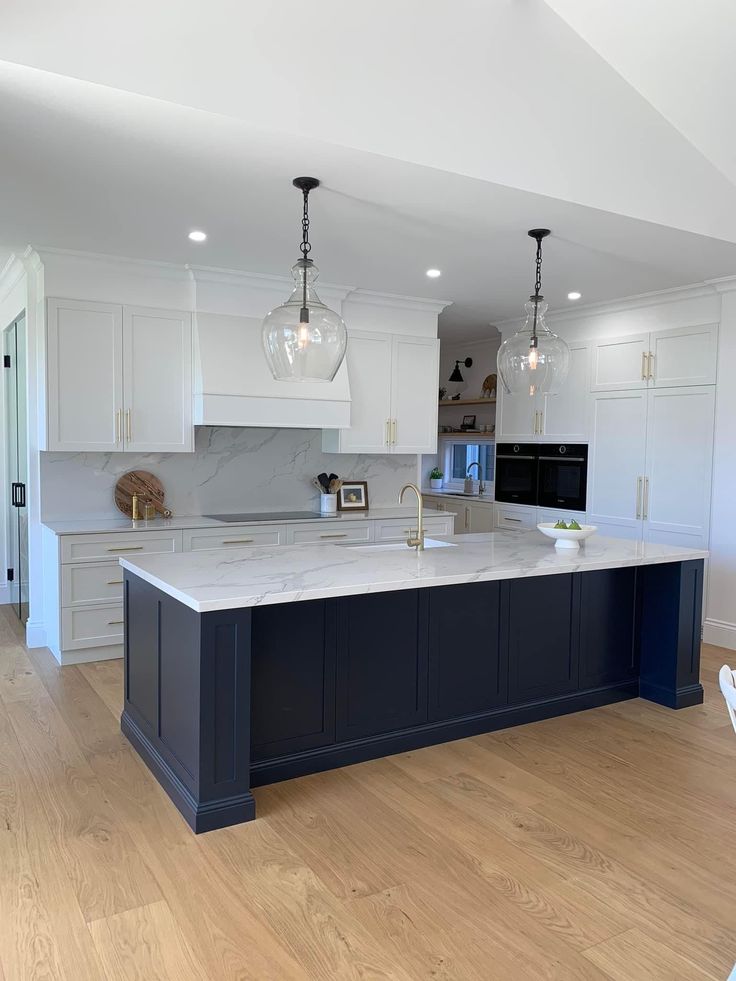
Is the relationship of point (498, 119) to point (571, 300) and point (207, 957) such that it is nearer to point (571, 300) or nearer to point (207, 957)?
point (571, 300)

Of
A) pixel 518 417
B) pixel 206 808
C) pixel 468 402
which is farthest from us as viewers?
pixel 468 402

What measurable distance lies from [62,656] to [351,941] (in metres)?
3.04

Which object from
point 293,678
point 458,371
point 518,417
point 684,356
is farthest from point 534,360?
point 458,371

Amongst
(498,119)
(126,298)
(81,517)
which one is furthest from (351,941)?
(126,298)

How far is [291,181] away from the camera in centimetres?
310

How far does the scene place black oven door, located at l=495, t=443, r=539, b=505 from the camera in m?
6.52

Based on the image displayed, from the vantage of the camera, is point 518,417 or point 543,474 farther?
point 518,417

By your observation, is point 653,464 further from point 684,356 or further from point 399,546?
point 399,546

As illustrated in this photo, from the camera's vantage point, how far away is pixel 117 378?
15.5ft

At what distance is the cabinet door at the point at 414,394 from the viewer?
5852 millimetres

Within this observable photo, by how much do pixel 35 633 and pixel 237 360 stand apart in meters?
2.26

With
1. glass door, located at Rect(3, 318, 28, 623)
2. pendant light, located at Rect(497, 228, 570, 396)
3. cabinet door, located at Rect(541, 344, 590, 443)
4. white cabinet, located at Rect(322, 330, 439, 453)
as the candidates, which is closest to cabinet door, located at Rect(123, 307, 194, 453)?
glass door, located at Rect(3, 318, 28, 623)

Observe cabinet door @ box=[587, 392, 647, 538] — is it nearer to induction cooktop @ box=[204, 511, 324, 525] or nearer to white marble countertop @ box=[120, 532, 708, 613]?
white marble countertop @ box=[120, 532, 708, 613]

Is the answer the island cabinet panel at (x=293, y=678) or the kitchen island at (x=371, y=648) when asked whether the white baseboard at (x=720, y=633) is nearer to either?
the kitchen island at (x=371, y=648)
